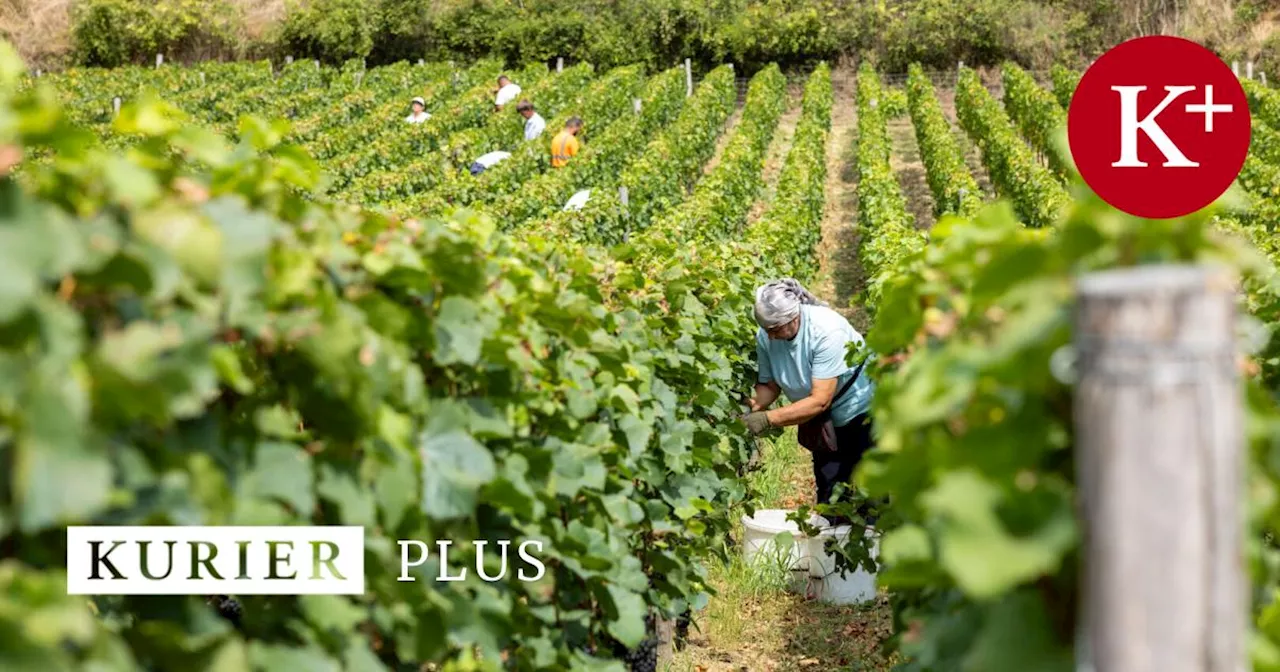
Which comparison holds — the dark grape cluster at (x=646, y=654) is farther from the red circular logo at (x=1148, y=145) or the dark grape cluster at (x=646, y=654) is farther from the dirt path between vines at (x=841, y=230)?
the dirt path between vines at (x=841, y=230)

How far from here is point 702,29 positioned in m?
35.3

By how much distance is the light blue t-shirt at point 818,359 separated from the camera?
582 cm

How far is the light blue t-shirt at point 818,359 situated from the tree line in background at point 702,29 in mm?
29397

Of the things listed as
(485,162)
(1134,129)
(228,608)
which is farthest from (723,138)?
(228,608)

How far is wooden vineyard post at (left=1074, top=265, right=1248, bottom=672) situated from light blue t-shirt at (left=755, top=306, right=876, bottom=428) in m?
4.19

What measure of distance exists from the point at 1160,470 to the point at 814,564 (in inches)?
180

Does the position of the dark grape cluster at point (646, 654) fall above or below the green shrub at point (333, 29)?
below

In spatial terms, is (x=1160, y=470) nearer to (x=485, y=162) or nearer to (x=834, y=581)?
(x=834, y=581)

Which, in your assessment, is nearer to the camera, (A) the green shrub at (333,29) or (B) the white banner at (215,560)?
(B) the white banner at (215,560)

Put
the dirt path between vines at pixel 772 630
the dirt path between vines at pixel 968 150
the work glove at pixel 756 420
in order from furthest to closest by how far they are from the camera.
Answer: the dirt path between vines at pixel 968 150, the work glove at pixel 756 420, the dirt path between vines at pixel 772 630

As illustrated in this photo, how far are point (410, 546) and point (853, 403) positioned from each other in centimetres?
362

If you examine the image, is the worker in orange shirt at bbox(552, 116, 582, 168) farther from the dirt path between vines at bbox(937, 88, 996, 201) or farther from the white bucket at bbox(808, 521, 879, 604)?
the white bucket at bbox(808, 521, 879, 604)

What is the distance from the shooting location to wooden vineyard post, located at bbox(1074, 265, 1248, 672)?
147cm

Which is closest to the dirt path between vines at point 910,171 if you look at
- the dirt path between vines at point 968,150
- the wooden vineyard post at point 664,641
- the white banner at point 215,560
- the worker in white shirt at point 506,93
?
the dirt path between vines at point 968,150
